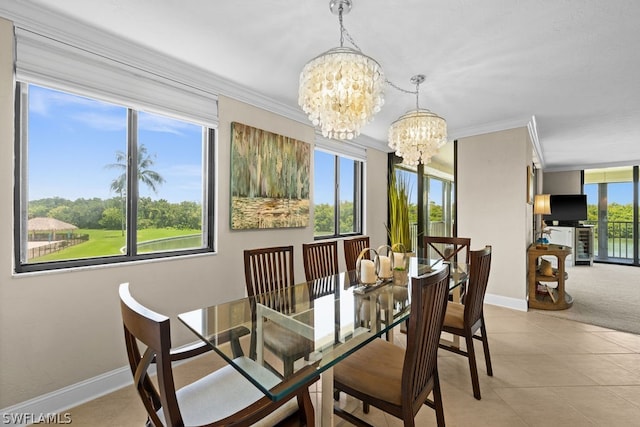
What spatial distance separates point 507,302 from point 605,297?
176 centimetres

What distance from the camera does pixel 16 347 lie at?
64.5 inches

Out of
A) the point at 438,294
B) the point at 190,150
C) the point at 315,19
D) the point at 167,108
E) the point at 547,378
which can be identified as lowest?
the point at 547,378

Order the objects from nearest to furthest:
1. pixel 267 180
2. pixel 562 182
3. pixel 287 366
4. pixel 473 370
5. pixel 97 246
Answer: pixel 287 366 → pixel 473 370 → pixel 97 246 → pixel 267 180 → pixel 562 182

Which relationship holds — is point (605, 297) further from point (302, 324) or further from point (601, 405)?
point (302, 324)

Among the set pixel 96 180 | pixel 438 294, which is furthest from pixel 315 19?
pixel 96 180

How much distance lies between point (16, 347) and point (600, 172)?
32.9 ft

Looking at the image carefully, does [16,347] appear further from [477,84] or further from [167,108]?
[477,84]

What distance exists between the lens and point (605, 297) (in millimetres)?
4137

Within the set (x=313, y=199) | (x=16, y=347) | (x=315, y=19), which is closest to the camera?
(x=16, y=347)

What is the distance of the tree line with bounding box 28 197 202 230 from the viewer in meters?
1.86

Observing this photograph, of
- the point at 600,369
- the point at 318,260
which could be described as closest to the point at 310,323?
the point at 318,260

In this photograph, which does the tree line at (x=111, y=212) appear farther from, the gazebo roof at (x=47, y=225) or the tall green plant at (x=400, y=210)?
the tall green plant at (x=400, y=210)

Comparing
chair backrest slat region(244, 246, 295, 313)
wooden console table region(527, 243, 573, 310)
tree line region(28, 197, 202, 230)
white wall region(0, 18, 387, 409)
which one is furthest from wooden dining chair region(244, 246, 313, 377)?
wooden console table region(527, 243, 573, 310)

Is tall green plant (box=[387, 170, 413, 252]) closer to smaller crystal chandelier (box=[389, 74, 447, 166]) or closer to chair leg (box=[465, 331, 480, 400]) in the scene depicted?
smaller crystal chandelier (box=[389, 74, 447, 166])
